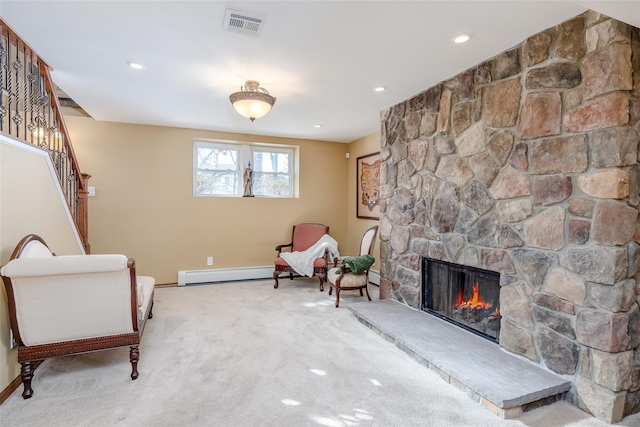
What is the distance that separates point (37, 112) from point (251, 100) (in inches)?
73.4

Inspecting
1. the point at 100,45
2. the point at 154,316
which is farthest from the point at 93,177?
the point at 100,45

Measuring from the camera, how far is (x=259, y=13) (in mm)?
1955

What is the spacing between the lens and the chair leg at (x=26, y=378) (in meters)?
2.02

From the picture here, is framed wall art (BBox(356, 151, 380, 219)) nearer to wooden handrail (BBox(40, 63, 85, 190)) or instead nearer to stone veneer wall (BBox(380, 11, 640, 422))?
stone veneer wall (BBox(380, 11, 640, 422))

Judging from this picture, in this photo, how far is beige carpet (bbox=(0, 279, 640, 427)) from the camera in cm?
183

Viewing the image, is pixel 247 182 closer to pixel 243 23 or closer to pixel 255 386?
pixel 243 23

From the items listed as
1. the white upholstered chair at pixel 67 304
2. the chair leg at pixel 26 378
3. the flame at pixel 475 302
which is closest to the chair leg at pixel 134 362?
the white upholstered chair at pixel 67 304

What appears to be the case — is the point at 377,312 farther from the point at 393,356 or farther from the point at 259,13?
the point at 259,13

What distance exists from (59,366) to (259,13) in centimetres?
287

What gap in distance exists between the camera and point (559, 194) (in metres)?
2.05

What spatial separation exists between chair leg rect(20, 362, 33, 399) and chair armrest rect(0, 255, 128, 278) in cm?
61

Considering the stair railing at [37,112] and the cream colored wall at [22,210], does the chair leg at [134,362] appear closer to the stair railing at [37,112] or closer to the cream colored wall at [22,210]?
the cream colored wall at [22,210]

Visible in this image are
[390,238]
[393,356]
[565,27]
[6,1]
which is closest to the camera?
[6,1]

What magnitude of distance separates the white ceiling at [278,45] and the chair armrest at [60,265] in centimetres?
A: 151
